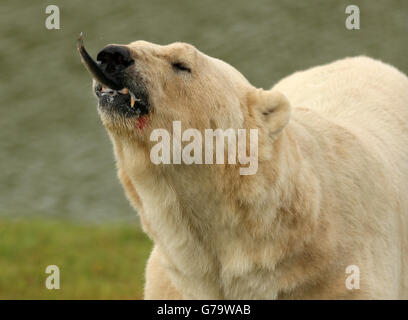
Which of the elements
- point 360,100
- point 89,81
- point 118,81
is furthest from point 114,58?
point 89,81

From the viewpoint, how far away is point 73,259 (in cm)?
1077

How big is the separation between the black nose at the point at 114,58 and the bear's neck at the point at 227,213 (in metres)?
0.45

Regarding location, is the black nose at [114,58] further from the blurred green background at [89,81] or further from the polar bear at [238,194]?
the blurred green background at [89,81]

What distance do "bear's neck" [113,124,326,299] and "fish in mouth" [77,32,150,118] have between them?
24cm

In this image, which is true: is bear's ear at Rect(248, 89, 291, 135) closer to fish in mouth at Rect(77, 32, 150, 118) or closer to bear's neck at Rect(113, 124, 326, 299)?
bear's neck at Rect(113, 124, 326, 299)

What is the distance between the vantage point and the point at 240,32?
806 inches

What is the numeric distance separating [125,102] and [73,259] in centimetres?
669

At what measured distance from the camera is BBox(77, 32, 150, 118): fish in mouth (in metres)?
4.29

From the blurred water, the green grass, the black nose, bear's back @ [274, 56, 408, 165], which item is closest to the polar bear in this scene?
the black nose

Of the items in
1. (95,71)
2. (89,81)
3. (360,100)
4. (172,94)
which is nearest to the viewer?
(95,71)

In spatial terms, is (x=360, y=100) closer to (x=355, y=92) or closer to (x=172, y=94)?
(x=355, y=92)

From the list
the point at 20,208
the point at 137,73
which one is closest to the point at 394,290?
the point at 137,73

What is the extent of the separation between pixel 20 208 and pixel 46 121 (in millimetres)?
3828
